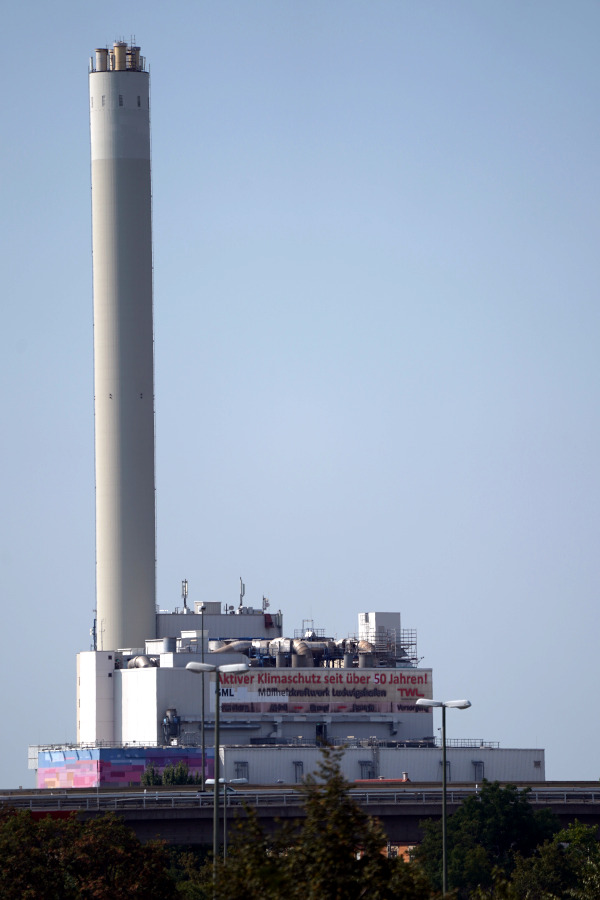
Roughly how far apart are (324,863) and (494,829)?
2638 inches

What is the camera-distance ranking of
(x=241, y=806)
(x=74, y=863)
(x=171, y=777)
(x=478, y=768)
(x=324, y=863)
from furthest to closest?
(x=478, y=768)
(x=171, y=777)
(x=241, y=806)
(x=74, y=863)
(x=324, y=863)

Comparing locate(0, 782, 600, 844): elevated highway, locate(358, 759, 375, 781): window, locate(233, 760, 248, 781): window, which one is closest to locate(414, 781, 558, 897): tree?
locate(0, 782, 600, 844): elevated highway

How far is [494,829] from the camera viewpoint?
93.6m

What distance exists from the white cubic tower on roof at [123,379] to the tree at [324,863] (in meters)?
126

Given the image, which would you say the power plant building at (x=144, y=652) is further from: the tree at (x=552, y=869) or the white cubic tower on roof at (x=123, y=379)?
the tree at (x=552, y=869)

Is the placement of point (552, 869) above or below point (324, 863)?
below

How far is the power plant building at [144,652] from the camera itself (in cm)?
14825

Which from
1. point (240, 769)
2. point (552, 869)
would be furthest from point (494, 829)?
point (240, 769)

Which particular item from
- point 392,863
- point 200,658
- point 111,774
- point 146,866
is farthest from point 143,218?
point 392,863

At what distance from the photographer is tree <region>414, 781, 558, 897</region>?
90500 mm

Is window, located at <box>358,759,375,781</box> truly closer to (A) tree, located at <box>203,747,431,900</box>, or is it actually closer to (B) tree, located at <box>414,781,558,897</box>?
(B) tree, located at <box>414,781,558,897</box>

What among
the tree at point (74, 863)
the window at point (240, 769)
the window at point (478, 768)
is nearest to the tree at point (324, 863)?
the tree at point (74, 863)

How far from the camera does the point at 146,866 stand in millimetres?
61906

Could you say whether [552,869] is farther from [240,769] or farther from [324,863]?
[324,863]
